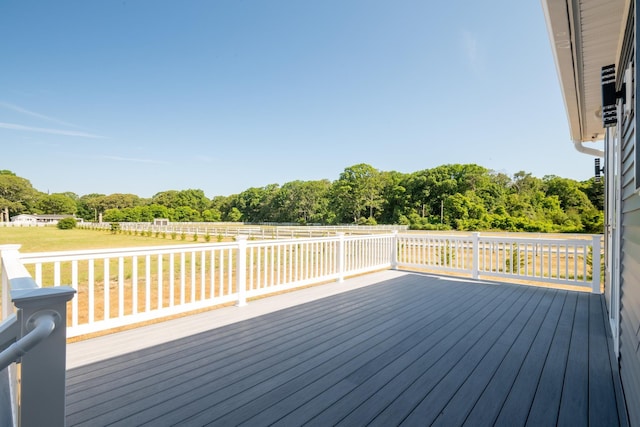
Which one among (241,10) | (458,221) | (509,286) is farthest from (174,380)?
(458,221)

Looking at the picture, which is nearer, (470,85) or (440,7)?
(440,7)

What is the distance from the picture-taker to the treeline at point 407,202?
29.1m

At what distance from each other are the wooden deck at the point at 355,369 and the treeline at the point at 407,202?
74.5ft

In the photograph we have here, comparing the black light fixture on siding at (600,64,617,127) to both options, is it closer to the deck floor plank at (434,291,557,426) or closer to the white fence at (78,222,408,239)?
the deck floor plank at (434,291,557,426)

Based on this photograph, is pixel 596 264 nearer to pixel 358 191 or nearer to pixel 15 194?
pixel 358 191

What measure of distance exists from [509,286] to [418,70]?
11.4 meters

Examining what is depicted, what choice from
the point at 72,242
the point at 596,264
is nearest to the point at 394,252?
the point at 596,264

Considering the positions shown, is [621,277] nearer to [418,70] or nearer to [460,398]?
[460,398]

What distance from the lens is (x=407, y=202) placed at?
3784 cm

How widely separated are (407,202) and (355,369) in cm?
3725

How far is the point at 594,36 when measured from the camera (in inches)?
95.7

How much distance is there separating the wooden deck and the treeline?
22699 millimetres

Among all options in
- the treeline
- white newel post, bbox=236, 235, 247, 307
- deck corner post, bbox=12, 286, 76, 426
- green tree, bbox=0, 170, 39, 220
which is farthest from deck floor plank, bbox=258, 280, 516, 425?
green tree, bbox=0, 170, 39, 220

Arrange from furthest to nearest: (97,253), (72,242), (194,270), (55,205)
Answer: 1. (55,205)
2. (72,242)
3. (194,270)
4. (97,253)
